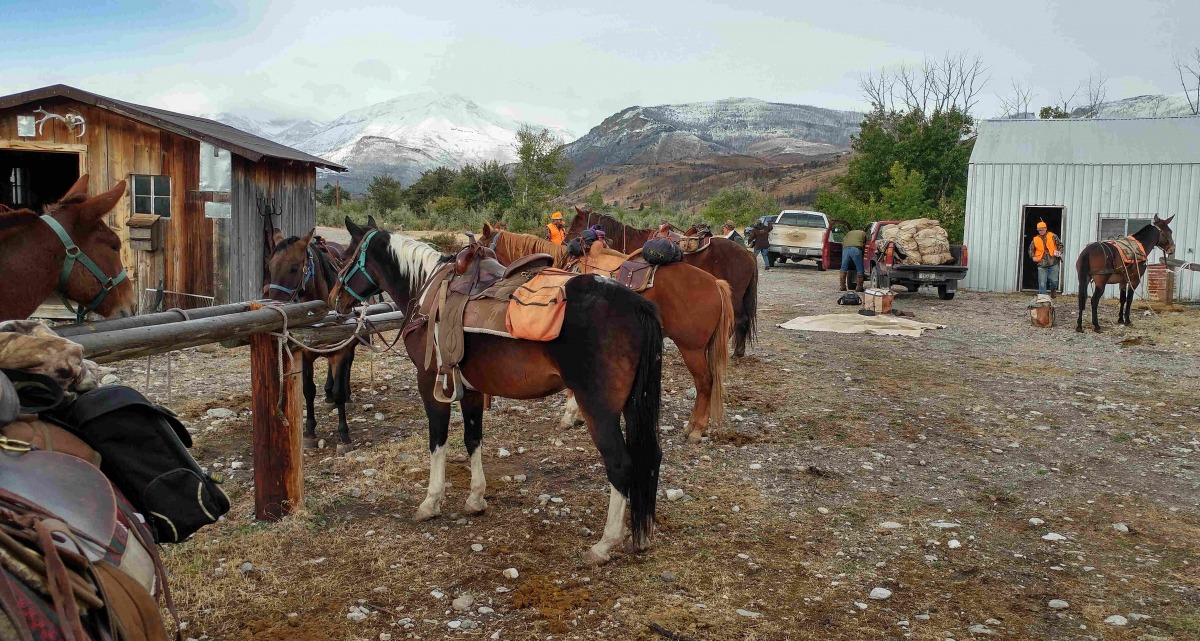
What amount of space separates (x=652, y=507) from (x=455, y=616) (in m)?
1.23

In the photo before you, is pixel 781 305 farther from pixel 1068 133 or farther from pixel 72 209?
pixel 72 209

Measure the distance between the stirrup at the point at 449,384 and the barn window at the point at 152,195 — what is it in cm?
823

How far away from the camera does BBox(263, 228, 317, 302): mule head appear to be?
6.71 metres

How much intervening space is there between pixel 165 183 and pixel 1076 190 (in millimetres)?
19463

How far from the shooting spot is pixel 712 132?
14738cm

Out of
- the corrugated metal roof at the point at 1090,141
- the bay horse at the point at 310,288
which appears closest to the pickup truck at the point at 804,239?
the corrugated metal roof at the point at 1090,141

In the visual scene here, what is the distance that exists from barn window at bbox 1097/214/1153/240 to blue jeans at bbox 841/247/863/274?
6092mm

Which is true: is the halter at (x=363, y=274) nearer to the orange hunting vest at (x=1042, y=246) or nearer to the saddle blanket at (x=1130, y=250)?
the saddle blanket at (x=1130, y=250)

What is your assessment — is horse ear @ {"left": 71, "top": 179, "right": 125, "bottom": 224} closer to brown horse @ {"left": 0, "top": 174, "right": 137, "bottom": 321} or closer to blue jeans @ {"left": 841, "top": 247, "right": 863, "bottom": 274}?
brown horse @ {"left": 0, "top": 174, "right": 137, "bottom": 321}

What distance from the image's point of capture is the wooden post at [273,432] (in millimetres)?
4637

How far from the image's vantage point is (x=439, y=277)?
4.94 m

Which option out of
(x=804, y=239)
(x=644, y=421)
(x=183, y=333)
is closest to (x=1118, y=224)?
(x=804, y=239)

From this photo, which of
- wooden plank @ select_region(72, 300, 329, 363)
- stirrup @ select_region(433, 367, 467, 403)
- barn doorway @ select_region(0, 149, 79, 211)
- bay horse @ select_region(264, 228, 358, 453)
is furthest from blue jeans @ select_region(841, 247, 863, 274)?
barn doorway @ select_region(0, 149, 79, 211)

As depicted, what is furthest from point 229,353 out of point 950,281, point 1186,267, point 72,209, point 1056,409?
point 1186,267
